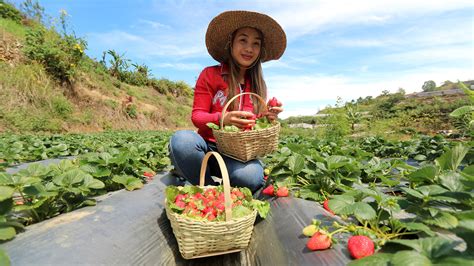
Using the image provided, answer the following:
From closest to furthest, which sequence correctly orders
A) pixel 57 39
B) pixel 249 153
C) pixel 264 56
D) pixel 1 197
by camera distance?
pixel 1 197
pixel 249 153
pixel 264 56
pixel 57 39

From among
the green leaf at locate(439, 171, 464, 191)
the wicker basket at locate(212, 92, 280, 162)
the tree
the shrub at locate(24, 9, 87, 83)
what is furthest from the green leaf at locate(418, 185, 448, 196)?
the tree

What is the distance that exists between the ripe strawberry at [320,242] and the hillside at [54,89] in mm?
9877

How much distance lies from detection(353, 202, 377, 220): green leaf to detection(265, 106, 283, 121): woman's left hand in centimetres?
117

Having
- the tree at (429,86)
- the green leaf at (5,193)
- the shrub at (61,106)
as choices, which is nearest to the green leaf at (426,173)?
the green leaf at (5,193)

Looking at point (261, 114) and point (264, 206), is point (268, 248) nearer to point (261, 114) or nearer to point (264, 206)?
point (264, 206)

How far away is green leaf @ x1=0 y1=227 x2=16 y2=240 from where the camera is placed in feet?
4.07

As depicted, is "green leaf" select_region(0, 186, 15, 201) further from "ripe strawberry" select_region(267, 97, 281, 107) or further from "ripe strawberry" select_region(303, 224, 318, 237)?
"ripe strawberry" select_region(267, 97, 281, 107)

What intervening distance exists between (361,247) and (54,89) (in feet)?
42.9

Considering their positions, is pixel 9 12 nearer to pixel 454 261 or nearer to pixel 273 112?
pixel 273 112

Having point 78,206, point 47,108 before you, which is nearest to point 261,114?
point 78,206

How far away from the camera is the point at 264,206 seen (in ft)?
5.85

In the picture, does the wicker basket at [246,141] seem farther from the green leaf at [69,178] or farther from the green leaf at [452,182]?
the green leaf at [452,182]

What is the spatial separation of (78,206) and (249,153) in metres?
1.17

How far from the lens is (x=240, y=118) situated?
2154 millimetres
